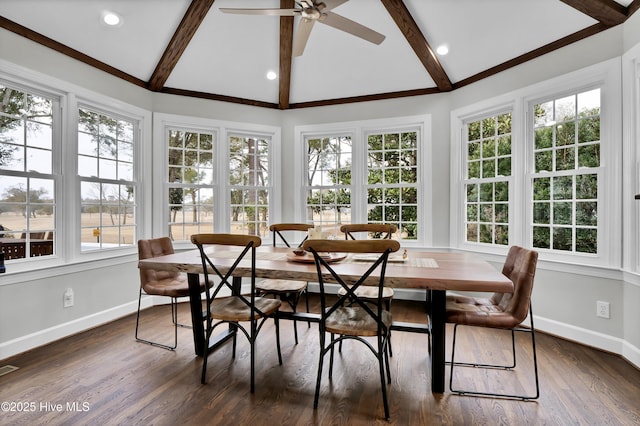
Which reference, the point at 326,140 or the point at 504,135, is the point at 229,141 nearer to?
the point at 326,140

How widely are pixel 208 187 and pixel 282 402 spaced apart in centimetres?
310

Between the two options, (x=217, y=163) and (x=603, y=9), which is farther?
(x=217, y=163)

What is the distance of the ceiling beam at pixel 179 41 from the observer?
3.27 metres

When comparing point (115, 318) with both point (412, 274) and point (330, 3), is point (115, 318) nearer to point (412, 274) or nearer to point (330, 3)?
point (412, 274)

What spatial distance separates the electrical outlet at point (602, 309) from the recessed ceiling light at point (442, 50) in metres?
2.84

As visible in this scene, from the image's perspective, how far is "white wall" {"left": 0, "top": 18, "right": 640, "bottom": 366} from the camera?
8.59 ft

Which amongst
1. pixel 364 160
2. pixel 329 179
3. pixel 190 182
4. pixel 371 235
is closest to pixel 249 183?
pixel 190 182

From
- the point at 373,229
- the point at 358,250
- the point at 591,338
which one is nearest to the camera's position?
the point at 358,250

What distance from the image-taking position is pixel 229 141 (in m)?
4.50

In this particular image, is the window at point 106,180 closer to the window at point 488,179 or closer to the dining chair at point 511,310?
the dining chair at point 511,310

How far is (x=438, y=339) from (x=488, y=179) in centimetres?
231

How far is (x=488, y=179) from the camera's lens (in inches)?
146

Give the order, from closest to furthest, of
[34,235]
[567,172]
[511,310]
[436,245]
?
[511,310], [34,235], [567,172], [436,245]

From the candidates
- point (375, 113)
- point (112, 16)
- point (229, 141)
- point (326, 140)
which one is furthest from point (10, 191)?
point (375, 113)
